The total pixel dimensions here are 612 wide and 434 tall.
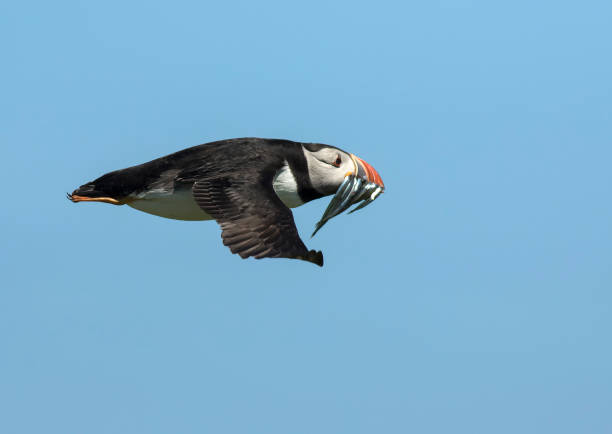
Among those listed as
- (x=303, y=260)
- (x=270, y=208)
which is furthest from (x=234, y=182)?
(x=303, y=260)

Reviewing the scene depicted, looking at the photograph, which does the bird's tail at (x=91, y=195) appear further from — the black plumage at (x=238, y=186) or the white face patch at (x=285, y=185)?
the white face patch at (x=285, y=185)

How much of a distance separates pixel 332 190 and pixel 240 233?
295cm

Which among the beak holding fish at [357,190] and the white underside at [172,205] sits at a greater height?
the beak holding fish at [357,190]

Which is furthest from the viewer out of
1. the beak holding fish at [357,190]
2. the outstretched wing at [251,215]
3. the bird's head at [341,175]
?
the bird's head at [341,175]

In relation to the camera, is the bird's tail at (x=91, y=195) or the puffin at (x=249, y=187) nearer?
the puffin at (x=249, y=187)

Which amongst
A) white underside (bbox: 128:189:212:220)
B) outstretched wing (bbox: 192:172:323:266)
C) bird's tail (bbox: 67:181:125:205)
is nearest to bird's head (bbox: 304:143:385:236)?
outstretched wing (bbox: 192:172:323:266)

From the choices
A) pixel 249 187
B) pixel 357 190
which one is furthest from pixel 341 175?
pixel 249 187

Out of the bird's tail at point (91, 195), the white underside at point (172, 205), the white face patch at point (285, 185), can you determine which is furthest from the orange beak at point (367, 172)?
the bird's tail at point (91, 195)

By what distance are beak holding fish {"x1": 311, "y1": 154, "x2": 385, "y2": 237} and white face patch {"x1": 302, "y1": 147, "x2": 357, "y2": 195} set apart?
0.09m

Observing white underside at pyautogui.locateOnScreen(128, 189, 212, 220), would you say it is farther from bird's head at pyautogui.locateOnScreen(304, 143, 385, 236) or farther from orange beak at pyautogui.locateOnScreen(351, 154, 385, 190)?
orange beak at pyautogui.locateOnScreen(351, 154, 385, 190)

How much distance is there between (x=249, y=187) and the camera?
1254 cm

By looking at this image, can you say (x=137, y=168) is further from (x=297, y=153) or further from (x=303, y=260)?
(x=303, y=260)

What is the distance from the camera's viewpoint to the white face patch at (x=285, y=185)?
44.7 feet

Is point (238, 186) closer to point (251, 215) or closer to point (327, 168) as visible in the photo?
point (251, 215)
